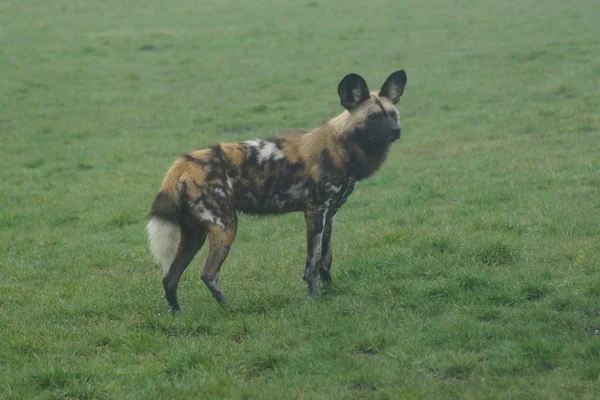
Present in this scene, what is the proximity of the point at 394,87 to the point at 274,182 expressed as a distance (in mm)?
1453

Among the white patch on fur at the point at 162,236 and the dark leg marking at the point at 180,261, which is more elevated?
the white patch on fur at the point at 162,236

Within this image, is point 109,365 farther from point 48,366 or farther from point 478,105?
point 478,105

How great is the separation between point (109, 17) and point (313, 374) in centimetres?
2792

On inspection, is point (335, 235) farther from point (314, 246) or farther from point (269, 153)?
point (269, 153)

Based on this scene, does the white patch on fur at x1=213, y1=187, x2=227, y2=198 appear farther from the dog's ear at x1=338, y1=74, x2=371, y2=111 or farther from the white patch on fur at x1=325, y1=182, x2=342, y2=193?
the dog's ear at x1=338, y1=74, x2=371, y2=111

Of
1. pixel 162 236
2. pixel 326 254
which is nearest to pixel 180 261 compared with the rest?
pixel 162 236

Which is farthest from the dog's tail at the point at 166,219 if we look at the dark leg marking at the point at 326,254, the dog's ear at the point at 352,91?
the dog's ear at the point at 352,91

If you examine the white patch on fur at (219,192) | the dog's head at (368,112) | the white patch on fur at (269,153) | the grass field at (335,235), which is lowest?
the grass field at (335,235)

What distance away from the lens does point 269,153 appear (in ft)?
25.9

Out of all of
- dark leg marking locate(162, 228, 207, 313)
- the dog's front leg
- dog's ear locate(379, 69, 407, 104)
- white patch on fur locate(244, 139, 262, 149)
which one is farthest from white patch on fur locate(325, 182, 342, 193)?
dark leg marking locate(162, 228, 207, 313)

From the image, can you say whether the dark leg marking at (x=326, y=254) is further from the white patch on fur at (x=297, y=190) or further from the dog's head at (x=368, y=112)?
the dog's head at (x=368, y=112)

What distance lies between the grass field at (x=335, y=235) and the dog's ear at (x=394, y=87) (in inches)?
57.7

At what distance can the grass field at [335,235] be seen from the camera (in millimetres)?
5984

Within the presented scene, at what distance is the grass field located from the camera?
598 cm
